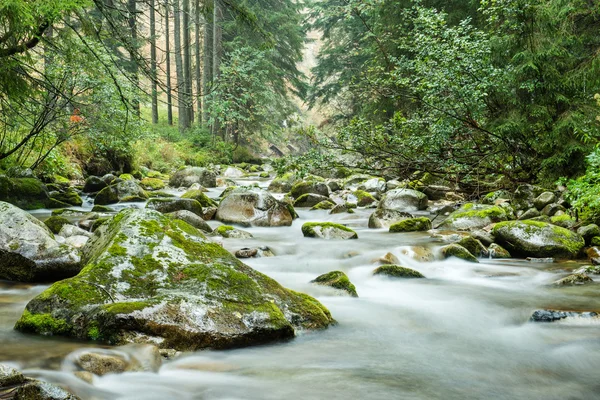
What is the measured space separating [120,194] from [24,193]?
270 centimetres

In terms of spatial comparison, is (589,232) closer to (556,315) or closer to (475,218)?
(475,218)

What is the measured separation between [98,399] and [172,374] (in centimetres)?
53

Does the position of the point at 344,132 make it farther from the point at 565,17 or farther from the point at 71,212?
the point at 71,212

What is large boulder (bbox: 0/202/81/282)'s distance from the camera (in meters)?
5.07

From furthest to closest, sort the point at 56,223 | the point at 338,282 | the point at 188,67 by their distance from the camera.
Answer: the point at 188,67, the point at 56,223, the point at 338,282

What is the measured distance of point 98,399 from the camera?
8.45 feet

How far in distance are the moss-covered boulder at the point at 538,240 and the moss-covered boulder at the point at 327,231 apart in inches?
107

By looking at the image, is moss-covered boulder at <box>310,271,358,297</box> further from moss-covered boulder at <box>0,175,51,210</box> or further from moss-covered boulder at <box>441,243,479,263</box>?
moss-covered boulder at <box>0,175,51,210</box>

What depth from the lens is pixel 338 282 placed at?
535 cm

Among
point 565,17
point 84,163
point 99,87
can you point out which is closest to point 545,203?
point 565,17

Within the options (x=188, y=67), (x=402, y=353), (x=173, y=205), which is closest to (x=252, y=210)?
(x=173, y=205)

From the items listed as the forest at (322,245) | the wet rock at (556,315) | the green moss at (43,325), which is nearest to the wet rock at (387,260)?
the forest at (322,245)

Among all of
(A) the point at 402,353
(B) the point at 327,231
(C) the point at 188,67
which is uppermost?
(C) the point at 188,67

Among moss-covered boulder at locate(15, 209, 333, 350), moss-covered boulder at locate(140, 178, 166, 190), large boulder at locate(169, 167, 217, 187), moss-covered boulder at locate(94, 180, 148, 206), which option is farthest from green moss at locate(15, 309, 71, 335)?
large boulder at locate(169, 167, 217, 187)
